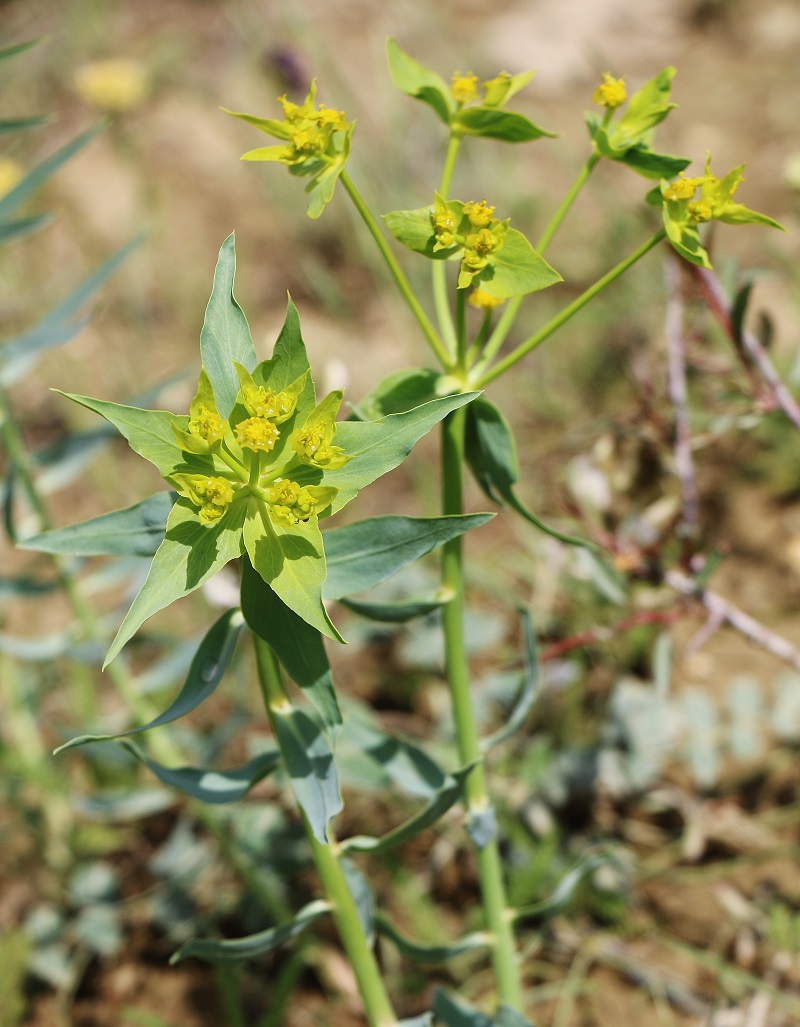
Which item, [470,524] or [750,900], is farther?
[750,900]

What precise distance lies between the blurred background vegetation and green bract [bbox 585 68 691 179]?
526mm

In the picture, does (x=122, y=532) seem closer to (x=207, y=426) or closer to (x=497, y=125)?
(x=207, y=426)

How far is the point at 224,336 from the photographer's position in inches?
32.4

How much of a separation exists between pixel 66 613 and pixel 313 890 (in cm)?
102

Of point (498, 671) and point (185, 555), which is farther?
point (498, 671)

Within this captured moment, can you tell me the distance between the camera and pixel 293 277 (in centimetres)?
323

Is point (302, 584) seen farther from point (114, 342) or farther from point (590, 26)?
point (590, 26)

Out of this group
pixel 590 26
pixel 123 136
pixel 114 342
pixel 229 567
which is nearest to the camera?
pixel 229 567

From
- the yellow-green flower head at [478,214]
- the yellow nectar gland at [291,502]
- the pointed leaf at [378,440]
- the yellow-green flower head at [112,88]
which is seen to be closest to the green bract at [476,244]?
the yellow-green flower head at [478,214]

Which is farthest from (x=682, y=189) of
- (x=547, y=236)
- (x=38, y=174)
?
(x=38, y=174)

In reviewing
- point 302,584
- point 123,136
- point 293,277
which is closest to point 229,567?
point 302,584

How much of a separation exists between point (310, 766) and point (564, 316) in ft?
1.54

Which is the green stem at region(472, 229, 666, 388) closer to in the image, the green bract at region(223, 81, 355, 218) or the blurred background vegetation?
the green bract at region(223, 81, 355, 218)

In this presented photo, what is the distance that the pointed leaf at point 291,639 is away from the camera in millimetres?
829
